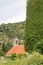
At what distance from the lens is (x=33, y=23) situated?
2905cm

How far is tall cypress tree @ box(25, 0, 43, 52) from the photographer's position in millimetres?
28438

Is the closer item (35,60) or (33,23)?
(35,60)

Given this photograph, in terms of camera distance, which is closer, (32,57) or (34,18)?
(32,57)

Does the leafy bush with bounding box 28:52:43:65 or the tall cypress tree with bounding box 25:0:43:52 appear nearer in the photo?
the leafy bush with bounding box 28:52:43:65

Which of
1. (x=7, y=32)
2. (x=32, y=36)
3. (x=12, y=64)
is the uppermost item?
(x=12, y=64)

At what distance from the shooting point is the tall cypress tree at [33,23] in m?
28.4

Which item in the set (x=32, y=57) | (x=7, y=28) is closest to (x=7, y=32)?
(x=7, y=28)

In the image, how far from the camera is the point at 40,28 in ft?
92.4

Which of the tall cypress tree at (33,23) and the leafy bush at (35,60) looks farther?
the tall cypress tree at (33,23)

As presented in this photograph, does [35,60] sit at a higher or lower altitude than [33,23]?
higher

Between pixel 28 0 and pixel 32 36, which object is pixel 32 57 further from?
pixel 28 0

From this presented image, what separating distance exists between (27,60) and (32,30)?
16010 mm

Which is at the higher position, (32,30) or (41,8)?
(41,8)

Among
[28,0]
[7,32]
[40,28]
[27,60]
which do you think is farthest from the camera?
[7,32]
